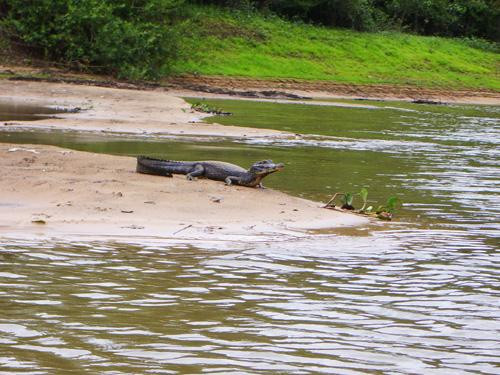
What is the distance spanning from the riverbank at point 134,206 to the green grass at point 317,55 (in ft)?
92.9

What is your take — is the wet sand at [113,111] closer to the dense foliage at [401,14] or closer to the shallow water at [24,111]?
the shallow water at [24,111]

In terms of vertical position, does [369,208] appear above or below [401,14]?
below

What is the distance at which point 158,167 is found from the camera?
13.1 meters

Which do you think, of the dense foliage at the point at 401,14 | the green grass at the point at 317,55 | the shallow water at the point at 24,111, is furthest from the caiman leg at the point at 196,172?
the dense foliage at the point at 401,14

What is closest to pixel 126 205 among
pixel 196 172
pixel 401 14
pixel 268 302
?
pixel 196 172

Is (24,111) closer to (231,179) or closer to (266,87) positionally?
(231,179)

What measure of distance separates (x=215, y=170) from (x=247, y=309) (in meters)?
6.60

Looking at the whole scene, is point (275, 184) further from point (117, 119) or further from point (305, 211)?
point (117, 119)

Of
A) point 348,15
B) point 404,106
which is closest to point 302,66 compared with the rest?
point 404,106

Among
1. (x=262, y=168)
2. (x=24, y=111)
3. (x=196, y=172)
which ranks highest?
(x=262, y=168)

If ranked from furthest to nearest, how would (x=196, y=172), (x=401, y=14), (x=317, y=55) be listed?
(x=401, y=14)
(x=317, y=55)
(x=196, y=172)

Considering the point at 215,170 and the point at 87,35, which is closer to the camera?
the point at 215,170

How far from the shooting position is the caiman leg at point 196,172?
13.1m

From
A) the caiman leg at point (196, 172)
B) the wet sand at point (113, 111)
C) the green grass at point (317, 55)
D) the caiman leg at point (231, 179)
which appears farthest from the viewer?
the green grass at point (317, 55)
